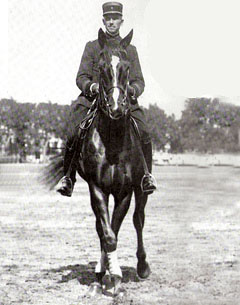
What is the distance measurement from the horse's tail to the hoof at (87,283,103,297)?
143 centimetres

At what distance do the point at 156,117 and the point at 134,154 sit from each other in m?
114

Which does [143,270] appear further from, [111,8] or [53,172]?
[111,8]

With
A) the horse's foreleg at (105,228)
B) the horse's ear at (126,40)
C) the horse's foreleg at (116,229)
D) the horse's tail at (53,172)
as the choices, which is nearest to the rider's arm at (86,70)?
the horse's ear at (126,40)

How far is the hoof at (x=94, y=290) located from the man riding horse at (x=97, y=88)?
1.29 meters

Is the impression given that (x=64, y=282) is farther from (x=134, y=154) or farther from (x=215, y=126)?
(x=215, y=126)

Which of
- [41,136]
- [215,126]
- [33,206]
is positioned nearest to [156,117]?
[215,126]

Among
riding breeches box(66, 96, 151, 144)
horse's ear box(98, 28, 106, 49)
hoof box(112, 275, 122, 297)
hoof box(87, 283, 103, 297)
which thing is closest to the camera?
horse's ear box(98, 28, 106, 49)

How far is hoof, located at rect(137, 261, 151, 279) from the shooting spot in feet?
29.8

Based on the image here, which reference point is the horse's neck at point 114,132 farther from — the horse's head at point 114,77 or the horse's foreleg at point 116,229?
the horse's foreleg at point 116,229

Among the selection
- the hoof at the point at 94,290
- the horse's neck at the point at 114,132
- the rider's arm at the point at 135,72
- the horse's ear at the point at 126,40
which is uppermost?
the horse's ear at the point at 126,40

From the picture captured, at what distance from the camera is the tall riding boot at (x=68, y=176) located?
7672 mm

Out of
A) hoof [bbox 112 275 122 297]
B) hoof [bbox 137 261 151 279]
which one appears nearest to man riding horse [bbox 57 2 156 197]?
hoof [bbox 112 275 122 297]

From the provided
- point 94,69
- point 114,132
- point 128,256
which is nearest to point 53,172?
point 114,132

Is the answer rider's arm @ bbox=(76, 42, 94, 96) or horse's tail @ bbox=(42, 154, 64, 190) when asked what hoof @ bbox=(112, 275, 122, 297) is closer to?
horse's tail @ bbox=(42, 154, 64, 190)
